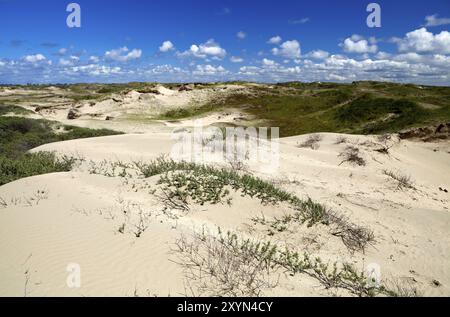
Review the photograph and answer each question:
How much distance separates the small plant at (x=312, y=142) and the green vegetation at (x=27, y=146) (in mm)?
10202

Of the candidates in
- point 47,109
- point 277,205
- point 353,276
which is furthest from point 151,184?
point 47,109

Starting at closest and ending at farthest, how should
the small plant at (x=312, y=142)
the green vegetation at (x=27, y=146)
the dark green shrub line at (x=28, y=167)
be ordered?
the dark green shrub line at (x=28, y=167)
the green vegetation at (x=27, y=146)
the small plant at (x=312, y=142)

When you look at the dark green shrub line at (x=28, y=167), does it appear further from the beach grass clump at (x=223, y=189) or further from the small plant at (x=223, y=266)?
the small plant at (x=223, y=266)

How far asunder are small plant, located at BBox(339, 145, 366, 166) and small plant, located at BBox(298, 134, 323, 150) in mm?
1772

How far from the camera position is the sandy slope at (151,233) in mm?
4672

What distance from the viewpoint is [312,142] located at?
1723 centimetres

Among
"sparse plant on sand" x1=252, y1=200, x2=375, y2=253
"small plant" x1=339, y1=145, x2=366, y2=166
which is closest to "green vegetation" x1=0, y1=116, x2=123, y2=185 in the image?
"sparse plant on sand" x1=252, y1=200, x2=375, y2=253

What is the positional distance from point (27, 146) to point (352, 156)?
13845 mm

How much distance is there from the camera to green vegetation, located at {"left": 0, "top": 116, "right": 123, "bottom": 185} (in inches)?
376

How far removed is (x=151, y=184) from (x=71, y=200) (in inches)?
63.8

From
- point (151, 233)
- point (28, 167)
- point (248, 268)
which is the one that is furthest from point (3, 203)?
point (248, 268)

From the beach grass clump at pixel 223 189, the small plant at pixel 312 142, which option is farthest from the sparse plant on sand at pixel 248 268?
the small plant at pixel 312 142

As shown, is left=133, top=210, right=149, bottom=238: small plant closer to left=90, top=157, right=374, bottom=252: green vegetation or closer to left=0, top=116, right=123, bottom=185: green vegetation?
left=90, top=157, right=374, bottom=252: green vegetation

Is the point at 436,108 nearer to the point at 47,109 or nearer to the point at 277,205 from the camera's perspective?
the point at 277,205
